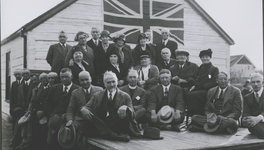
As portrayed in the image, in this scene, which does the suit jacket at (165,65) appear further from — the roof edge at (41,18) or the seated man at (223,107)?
the roof edge at (41,18)

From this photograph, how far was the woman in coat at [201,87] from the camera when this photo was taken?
5.02m

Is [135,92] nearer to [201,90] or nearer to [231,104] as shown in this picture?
[201,90]

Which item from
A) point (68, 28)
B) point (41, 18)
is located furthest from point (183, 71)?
point (41, 18)

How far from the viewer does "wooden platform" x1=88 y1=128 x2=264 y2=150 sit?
3541mm

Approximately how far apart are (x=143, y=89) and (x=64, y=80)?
138 cm

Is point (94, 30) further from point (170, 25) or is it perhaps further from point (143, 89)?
point (170, 25)

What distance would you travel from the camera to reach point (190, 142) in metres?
3.89

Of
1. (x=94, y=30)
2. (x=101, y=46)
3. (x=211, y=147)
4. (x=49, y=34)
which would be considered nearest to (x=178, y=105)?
(x=211, y=147)

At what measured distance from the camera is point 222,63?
1024 cm

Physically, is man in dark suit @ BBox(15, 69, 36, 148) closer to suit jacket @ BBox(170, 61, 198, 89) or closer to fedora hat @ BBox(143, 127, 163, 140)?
fedora hat @ BBox(143, 127, 163, 140)

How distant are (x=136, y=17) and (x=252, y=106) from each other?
4.99 meters

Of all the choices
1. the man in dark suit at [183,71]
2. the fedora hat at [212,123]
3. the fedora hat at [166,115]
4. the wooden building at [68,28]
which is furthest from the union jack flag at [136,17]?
the fedora hat at [212,123]

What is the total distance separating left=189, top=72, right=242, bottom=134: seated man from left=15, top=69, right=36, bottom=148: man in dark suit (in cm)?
298

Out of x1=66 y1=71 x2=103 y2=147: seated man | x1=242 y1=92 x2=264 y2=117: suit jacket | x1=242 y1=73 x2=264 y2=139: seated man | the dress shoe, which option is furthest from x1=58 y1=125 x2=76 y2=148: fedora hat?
x1=242 y1=92 x2=264 y2=117: suit jacket
